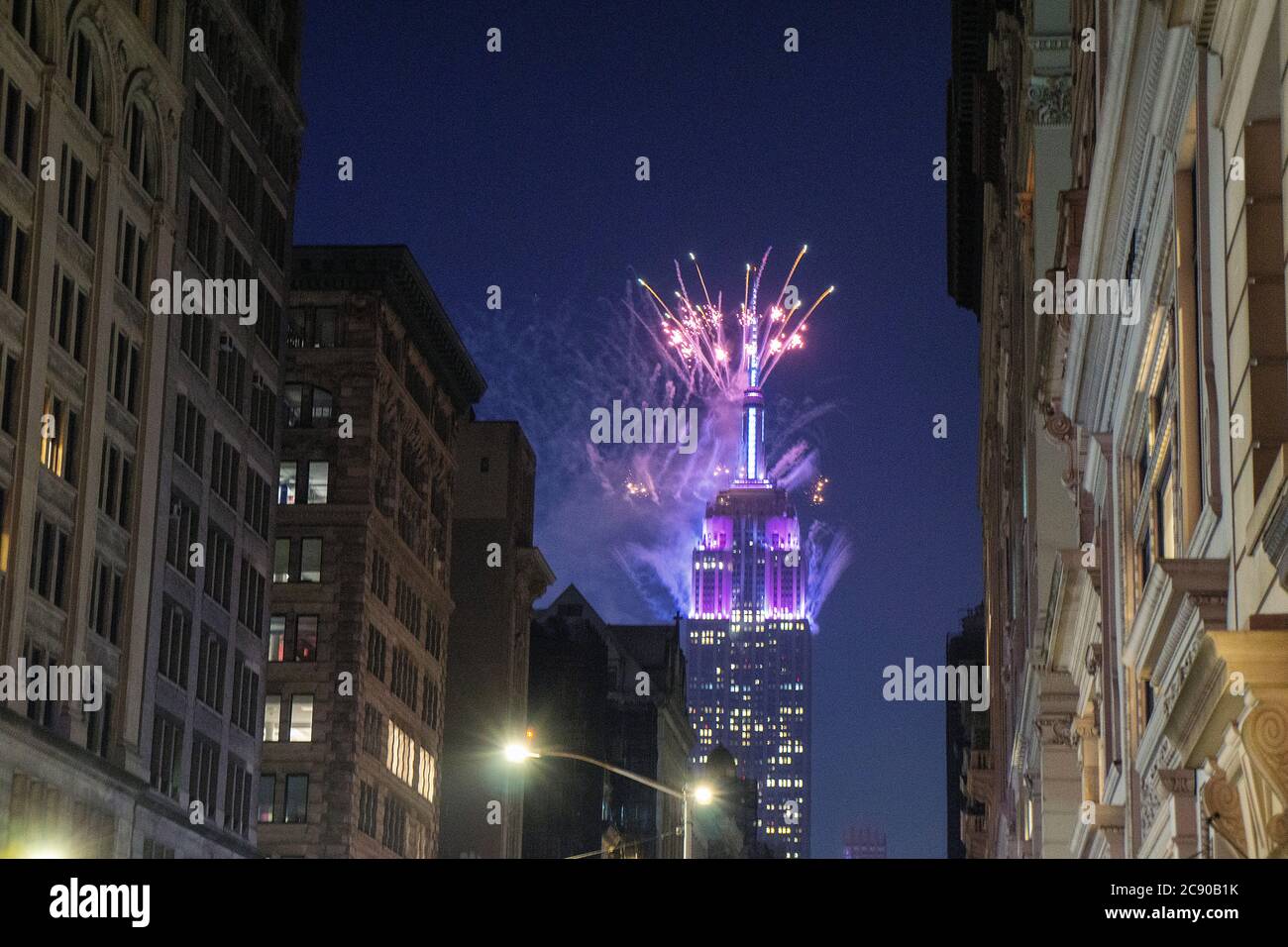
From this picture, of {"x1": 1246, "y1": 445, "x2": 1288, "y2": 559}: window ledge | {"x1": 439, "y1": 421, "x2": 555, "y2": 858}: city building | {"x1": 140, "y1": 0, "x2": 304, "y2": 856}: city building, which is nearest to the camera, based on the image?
{"x1": 1246, "y1": 445, "x2": 1288, "y2": 559}: window ledge

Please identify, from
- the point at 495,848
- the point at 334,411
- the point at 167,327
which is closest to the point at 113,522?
the point at 167,327

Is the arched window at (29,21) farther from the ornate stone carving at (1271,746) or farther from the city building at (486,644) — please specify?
the city building at (486,644)

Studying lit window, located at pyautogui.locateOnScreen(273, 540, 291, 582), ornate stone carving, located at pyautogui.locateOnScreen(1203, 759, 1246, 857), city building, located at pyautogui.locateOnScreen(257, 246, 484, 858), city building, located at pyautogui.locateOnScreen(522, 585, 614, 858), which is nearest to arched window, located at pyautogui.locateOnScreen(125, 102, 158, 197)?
city building, located at pyautogui.locateOnScreen(257, 246, 484, 858)

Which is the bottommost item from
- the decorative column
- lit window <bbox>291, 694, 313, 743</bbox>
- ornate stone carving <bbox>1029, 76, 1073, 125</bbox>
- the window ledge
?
the window ledge

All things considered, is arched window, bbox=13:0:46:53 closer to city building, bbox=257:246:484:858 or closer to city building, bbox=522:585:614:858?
city building, bbox=257:246:484:858

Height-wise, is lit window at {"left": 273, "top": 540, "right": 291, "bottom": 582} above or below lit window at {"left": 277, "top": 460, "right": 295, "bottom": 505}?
below

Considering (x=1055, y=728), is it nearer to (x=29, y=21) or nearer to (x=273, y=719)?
(x=29, y=21)

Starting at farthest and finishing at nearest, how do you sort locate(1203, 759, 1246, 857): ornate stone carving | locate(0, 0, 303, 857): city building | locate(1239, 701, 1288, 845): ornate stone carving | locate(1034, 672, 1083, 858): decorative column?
locate(0, 0, 303, 857): city building < locate(1034, 672, 1083, 858): decorative column < locate(1203, 759, 1246, 857): ornate stone carving < locate(1239, 701, 1288, 845): ornate stone carving

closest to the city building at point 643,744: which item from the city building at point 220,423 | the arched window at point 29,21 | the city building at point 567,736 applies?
the city building at point 567,736
